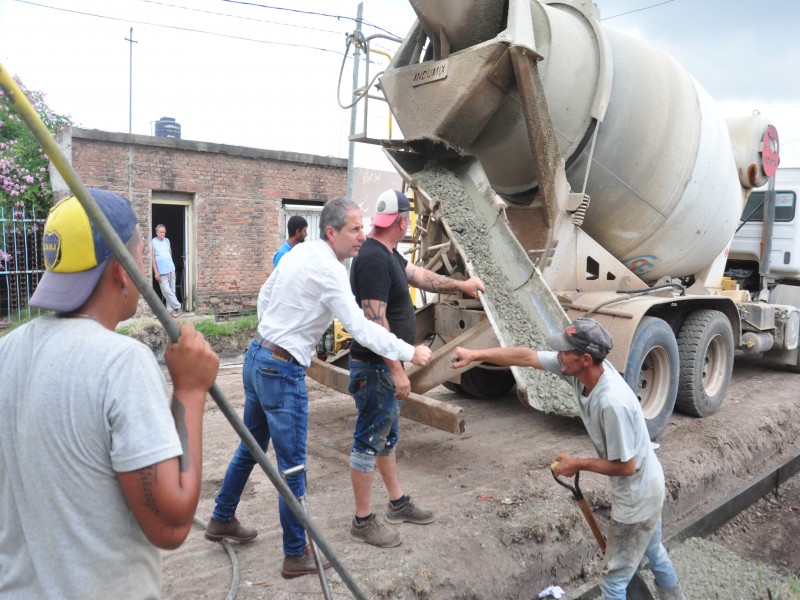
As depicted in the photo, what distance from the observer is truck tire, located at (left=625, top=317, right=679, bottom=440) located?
557cm

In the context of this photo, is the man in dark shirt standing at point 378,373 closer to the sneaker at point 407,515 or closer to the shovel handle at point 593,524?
the sneaker at point 407,515

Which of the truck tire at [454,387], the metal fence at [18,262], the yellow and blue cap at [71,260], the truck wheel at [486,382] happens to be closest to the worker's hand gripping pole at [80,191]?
the yellow and blue cap at [71,260]

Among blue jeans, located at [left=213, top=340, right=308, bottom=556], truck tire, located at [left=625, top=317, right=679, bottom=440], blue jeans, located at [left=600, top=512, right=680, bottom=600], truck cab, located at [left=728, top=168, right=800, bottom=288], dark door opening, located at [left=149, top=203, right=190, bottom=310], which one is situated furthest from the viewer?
dark door opening, located at [left=149, top=203, right=190, bottom=310]

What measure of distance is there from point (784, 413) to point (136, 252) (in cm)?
734

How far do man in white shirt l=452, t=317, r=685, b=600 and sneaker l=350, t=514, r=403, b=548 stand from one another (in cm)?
111

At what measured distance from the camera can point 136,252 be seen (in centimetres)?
154

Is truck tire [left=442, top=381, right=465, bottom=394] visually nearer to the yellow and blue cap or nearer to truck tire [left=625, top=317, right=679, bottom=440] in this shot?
truck tire [left=625, top=317, right=679, bottom=440]

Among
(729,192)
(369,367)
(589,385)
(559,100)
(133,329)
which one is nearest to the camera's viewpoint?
(589,385)

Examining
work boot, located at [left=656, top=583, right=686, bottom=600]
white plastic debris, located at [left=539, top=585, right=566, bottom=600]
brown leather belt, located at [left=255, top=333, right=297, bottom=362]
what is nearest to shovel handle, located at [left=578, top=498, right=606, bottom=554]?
work boot, located at [left=656, top=583, right=686, bottom=600]

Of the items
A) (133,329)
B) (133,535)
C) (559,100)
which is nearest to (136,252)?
(133,535)

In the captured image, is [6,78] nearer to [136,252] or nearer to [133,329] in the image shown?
[136,252]

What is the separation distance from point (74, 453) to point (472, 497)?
3.39 metres

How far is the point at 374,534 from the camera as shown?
11.7ft

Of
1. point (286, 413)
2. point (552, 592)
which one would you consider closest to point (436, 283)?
point (286, 413)
